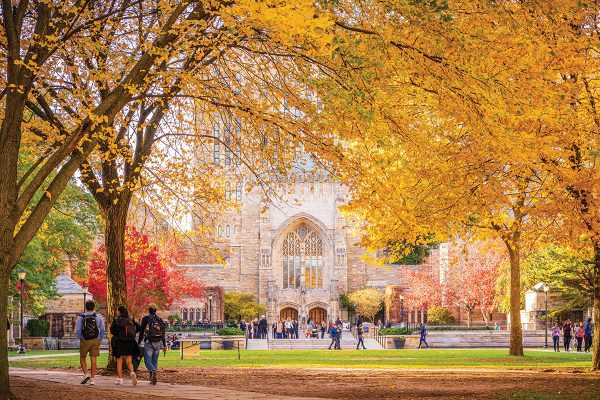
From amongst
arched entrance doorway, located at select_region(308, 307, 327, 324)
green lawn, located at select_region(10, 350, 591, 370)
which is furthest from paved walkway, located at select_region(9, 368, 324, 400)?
arched entrance doorway, located at select_region(308, 307, 327, 324)

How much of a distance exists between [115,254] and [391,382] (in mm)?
6083

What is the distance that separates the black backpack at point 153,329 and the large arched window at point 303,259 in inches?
2248

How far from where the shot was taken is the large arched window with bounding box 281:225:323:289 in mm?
72688

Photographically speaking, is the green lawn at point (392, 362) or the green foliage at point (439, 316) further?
the green foliage at point (439, 316)

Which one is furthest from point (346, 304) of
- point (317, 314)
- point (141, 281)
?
point (141, 281)

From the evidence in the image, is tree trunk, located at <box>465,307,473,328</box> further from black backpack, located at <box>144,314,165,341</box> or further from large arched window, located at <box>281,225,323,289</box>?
black backpack, located at <box>144,314,165,341</box>

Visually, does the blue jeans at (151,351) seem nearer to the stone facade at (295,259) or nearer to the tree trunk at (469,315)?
the tree trunk at (469,315)

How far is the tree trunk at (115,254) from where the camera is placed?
706 inches

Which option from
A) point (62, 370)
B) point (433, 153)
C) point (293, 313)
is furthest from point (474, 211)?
point (293, 313)

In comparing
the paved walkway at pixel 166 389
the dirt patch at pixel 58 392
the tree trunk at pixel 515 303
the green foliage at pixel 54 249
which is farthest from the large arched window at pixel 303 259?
the dirt patch at pixel 58 392

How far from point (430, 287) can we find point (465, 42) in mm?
51075

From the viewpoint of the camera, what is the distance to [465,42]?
36.9 ft

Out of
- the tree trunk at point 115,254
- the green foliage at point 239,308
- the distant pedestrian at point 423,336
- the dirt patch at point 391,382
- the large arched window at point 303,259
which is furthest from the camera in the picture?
the large arched window at point 303,259

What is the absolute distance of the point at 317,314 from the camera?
70.2 m
